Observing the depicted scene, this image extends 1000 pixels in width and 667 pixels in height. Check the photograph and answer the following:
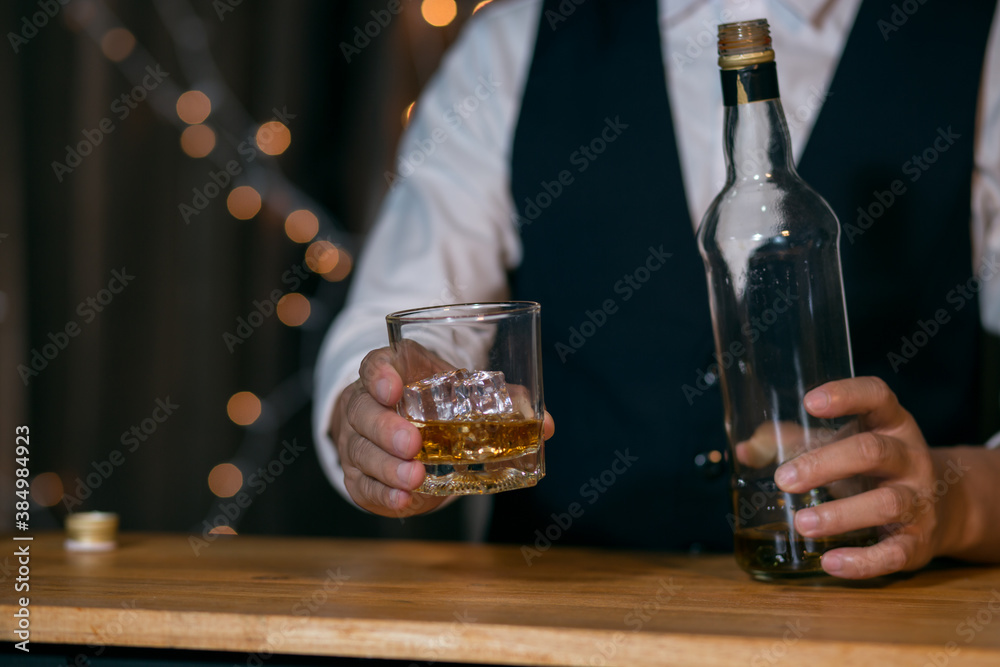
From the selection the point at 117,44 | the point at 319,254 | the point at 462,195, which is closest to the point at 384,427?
the point at 462,195

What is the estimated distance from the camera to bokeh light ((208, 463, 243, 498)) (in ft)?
7.09

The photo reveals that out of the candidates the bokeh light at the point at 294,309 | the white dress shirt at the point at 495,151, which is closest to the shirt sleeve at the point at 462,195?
the white dress shirt at the point at 495,151

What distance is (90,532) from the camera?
1.03m

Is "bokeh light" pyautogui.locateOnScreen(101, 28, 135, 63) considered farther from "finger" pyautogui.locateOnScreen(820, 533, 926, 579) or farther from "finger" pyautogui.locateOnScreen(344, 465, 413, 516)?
"finger" pyautogui.locateOnScreen(820, 533, 926, 579)

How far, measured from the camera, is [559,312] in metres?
1.31

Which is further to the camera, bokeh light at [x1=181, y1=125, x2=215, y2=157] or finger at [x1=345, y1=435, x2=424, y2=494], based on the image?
bokeh light at [x1=181, y1=125, x2=215, y2=157]

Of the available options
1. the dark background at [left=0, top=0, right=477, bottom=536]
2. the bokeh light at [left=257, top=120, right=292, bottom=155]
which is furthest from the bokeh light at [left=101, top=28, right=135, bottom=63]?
the bokeh light at [left=257, top=120, right=292, bottom=155]

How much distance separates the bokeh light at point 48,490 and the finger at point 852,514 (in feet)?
6.55

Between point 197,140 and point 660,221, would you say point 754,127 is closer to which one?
point 660,221

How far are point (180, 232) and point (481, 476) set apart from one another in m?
1.64

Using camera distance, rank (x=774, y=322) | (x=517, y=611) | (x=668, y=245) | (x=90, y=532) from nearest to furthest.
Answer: (x=517, y=611) < (x=774, y=322) < (x=90, y=532) < (x=668, y=245)

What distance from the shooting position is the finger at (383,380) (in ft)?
2.47

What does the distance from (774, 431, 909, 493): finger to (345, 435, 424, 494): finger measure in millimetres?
309

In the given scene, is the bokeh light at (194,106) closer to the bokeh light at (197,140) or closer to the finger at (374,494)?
the bokeh light at (197,140)
